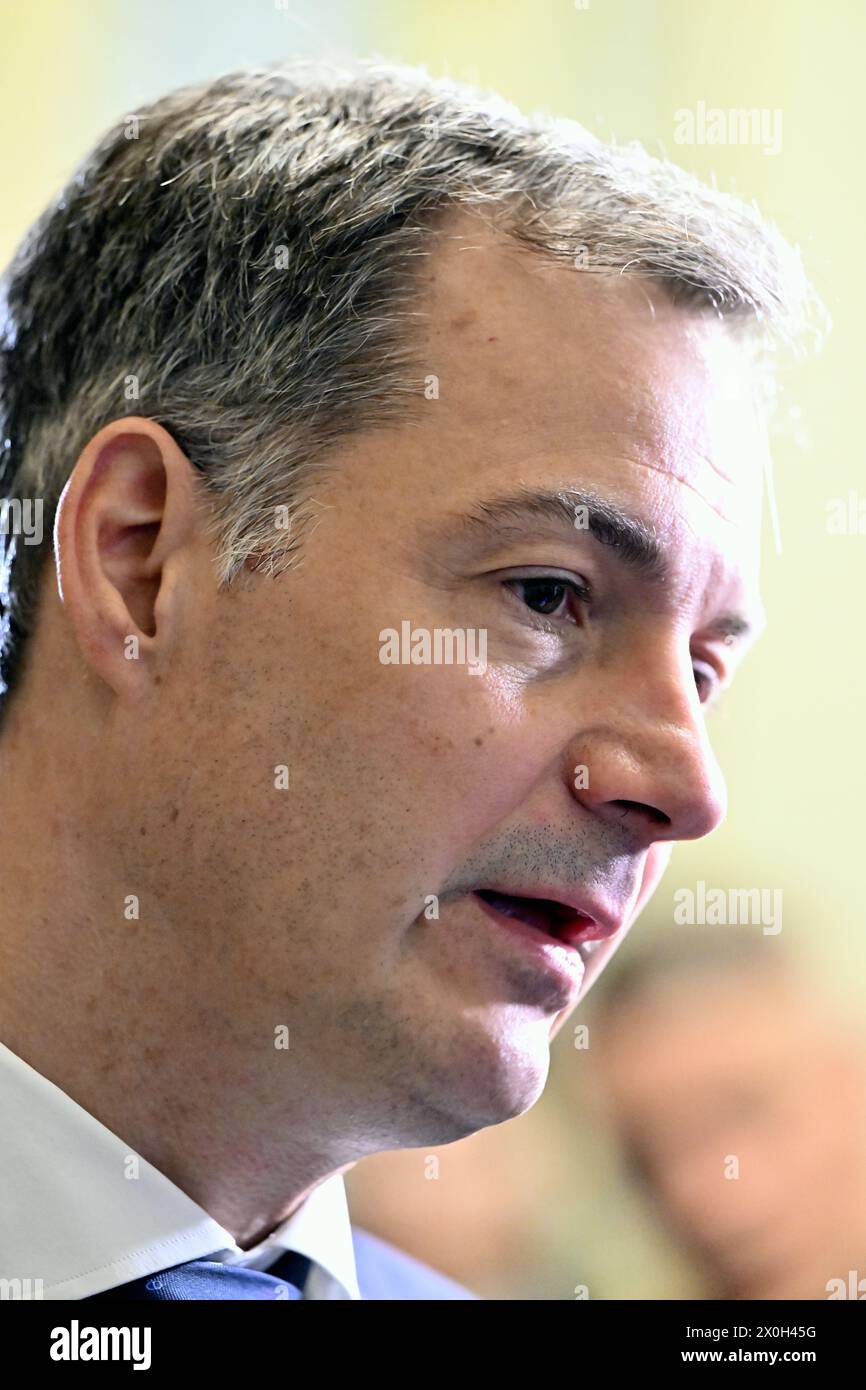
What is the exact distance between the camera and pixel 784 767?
6.98 ft

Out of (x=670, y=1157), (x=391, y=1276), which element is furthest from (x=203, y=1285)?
(x=670, y=1157)

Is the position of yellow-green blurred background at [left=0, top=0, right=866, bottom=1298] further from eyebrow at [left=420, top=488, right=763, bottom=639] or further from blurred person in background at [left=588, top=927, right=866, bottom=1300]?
eyebrow at [left=420, top=488, right=763, bottom=639]

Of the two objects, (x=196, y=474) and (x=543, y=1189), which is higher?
(x=196, y=474)

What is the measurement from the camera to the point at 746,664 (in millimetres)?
2096

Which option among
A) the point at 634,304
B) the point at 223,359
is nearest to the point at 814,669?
the point at 634,304

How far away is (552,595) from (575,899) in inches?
8.6

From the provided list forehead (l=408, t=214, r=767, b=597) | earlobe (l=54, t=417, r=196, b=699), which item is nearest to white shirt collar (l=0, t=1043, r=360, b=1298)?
earlobe (l=54, t=417, r=196, b=699)

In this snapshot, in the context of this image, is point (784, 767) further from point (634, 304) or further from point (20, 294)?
point (20, 294)

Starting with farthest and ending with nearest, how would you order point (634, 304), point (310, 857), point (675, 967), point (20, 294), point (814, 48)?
point (675, 967) → point (814, 48) → point (20, 294) → point (634, 304) → point (310, 857)

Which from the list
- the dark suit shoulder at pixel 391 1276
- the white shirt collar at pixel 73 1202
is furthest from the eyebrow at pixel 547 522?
the dark suit shoulder at pixel 391 1276

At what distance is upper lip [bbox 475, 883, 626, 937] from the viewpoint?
998 millimetres

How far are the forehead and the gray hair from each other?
0.07ft

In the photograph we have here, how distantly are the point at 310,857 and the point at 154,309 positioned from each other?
0.44 m
